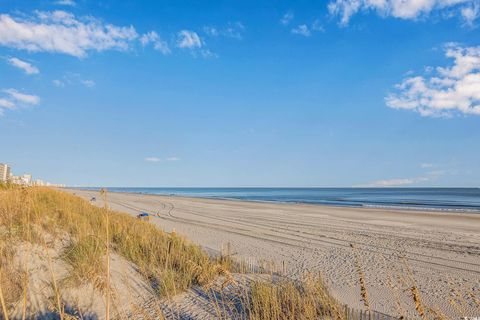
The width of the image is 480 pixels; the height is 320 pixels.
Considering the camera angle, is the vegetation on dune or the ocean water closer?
the vegetation on dune

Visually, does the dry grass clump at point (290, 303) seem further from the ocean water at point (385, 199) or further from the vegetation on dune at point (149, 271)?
the ocean water at point (385, 199)

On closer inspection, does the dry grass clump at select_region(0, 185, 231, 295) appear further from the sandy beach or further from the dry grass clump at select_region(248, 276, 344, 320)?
the sandy beach

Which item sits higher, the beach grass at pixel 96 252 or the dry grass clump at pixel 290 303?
the beach grass at pixel 96 252

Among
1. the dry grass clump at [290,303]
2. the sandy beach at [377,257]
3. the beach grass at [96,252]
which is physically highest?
the beach grass at [96,252]

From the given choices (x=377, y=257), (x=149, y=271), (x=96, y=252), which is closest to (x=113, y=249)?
(x=96, y=252)

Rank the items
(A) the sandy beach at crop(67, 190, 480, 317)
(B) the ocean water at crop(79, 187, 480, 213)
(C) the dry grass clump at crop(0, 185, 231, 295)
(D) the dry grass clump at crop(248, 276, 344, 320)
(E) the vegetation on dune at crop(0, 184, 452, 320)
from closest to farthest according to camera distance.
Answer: (D) the dry grass clump at crop(248, 276, 344, 320)
(E) the vegetation on dune at crop(0, 184, 452, 320)
(C) the dry grass clump at crop(0, 185, 231, 295)
(A) the sandy beach at crop(67, 190, 480, 317)
(B) the ocean water at crop(79, 187, 480, 213)

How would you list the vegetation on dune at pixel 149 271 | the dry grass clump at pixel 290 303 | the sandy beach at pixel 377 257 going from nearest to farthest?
the dry grass clump at pixel 290 303, the vegetation on dune at pixel 149 271, the sandy beach at pixel 377 257

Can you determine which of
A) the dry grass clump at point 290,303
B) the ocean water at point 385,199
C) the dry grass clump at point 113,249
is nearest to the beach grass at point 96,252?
the dry grass clump at point 113,249

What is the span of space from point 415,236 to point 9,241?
43.0 ft

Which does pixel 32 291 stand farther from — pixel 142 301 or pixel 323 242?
pixel 323 242

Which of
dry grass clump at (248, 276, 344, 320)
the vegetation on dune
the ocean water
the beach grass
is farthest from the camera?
the ocean water

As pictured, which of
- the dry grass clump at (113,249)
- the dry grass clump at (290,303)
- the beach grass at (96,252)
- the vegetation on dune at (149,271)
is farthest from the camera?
the dry grass clump at (113,249)

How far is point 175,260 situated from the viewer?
6.66 metres

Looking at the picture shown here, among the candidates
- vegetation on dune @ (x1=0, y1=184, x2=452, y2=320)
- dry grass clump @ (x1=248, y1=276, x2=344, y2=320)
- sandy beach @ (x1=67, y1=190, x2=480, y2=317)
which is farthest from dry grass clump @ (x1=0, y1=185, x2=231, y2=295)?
sandy beach @ (x1=67, y1=190, x2=480, y2=317)
